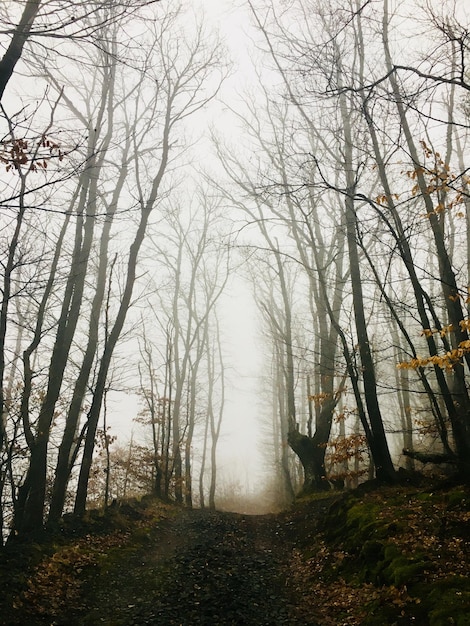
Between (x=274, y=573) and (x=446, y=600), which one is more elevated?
(x=446, y=600)

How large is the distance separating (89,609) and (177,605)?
1.10m

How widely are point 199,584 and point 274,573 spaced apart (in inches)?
53.6

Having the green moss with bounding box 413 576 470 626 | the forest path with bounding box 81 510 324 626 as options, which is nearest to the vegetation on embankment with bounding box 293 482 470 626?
the green moss with bounding box 413 576 470 626

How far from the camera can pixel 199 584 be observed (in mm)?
5543

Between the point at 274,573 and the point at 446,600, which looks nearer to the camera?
the point at 446,600

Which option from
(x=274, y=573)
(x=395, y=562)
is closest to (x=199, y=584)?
(x=274, y=573)

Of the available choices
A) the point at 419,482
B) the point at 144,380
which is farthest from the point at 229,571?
the point at 144,380

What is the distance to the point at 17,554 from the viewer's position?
5480 millimetres

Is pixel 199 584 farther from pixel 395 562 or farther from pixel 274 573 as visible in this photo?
pixel 395 562

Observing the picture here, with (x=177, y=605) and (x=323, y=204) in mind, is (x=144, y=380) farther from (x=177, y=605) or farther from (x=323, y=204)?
(x=177, y=605)

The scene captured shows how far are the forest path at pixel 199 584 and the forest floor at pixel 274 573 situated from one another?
19mm

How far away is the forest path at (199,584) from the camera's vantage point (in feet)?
15.2

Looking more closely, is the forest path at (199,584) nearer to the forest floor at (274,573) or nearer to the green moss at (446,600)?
the forest floor at (274,573)

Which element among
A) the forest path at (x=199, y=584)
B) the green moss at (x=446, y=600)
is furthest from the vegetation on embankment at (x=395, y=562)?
the forest path at (x=199, y=584)
